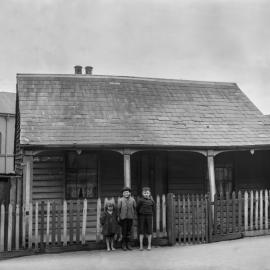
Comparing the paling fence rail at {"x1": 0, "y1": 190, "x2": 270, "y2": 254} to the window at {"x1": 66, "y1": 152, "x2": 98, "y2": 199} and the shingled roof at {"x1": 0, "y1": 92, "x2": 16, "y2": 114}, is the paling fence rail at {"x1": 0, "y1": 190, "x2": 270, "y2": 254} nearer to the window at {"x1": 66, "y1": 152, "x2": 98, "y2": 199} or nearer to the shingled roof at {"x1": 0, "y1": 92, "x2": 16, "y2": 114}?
the window at {"x1": 66, "y1": 152, "x2": 98, "y2": 199}

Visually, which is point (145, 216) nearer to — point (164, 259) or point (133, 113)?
point (164, 259)

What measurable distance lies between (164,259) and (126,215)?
5.71 ft

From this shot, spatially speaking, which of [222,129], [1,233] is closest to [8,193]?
[1,233]

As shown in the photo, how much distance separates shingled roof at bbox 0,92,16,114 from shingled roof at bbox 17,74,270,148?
17.2m

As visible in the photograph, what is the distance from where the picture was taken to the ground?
9633 millimetres

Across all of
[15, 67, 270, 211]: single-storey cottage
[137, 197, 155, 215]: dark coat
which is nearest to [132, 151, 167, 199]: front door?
[15, 67, 270, 211]: single-storey cottage

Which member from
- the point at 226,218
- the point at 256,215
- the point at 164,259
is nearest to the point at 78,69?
the point at 226,218

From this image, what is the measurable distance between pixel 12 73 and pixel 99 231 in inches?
1791

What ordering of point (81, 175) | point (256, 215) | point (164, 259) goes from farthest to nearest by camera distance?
1. point (81, 175)
2. point (256, 215)
3. point (164, 259)

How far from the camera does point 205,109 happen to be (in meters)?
17.5

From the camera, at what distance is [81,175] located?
50.3 ft

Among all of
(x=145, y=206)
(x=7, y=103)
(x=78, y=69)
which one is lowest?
(x=145, y=206)

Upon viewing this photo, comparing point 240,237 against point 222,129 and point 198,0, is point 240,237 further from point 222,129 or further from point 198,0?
point 198,0

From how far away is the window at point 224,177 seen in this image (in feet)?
55.3
